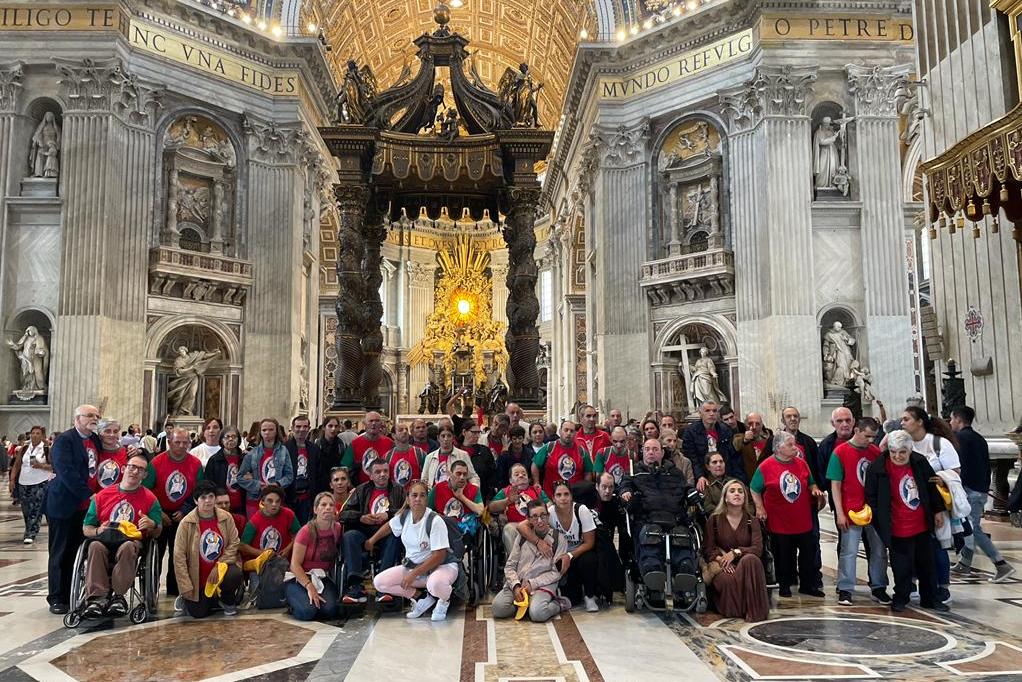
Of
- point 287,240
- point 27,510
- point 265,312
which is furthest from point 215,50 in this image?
point 27,510

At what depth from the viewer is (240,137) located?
17578mm

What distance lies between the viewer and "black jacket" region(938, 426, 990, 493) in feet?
20.0

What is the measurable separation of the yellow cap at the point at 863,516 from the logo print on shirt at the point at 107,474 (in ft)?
16.0

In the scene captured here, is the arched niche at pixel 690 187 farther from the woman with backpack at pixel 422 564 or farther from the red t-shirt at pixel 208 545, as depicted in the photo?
the red t-shirt at pixel 208 545

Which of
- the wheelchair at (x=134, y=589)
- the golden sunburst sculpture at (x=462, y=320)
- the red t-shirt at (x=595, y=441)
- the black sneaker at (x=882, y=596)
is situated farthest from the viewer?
the golden sunburst sculpture at (x=462, y=320)

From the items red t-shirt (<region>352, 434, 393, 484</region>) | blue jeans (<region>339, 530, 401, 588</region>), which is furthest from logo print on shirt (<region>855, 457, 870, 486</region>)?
red t-shirt (<region>352, 434, 393, 484</region>)

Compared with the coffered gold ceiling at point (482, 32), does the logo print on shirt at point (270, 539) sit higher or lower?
lower

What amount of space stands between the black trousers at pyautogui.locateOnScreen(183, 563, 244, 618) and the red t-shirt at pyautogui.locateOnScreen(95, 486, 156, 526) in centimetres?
62

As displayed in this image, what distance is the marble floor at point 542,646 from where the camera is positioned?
12.3ft

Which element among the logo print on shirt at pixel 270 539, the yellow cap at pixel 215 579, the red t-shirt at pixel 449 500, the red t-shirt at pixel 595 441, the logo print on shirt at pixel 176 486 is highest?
the red t-shirt at pixel 595 441

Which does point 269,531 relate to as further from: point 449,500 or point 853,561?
point 853,561

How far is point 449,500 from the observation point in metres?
5.53

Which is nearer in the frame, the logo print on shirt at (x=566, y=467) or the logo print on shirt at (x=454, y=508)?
the logo print on shirt at (x=454, y=508)

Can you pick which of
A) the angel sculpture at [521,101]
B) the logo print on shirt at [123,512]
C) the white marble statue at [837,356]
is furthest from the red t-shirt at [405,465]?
the white marble statue at [837,356]
